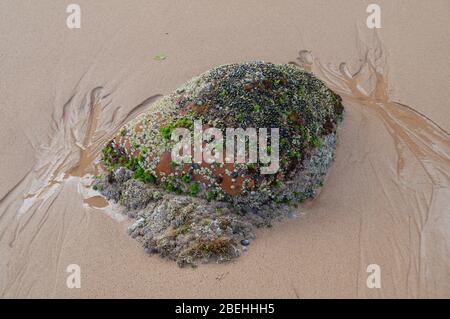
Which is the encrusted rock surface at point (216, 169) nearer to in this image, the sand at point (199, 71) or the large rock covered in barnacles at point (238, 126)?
the large rock covered in barnacles at point (238, 126)

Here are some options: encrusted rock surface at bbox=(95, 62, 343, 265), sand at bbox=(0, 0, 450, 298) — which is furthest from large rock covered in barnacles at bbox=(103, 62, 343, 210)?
sand at bbox=(0, 0, 450, 298)

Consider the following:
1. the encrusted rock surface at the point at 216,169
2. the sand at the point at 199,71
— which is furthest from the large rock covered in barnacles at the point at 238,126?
the sand at the point at 199,71

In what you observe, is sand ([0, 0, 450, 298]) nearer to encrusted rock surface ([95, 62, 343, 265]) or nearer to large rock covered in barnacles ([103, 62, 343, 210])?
encrusted rock surface ([95, 62, 343, 265])

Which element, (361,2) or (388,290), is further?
(361,2)

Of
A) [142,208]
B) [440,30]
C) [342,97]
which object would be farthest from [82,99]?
[440,30]

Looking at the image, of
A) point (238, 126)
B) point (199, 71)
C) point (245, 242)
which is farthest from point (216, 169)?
point (199, 71)

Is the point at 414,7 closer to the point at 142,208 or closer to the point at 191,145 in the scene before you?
the point at 191,145
